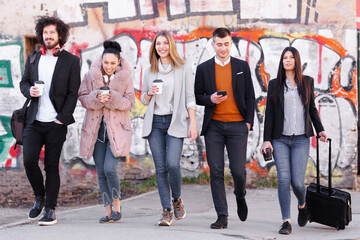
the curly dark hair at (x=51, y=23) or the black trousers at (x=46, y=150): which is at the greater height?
the curly dark hair at (x=51, y=23)

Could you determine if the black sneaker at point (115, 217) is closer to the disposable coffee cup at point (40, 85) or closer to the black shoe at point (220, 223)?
the black shoe at point (220, 223)

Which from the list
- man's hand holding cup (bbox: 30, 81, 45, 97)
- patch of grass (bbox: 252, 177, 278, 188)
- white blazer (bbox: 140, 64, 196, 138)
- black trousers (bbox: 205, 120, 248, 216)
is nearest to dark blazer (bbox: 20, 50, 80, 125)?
man's hand holding cup (bbox: 30, 81, 45, 97)

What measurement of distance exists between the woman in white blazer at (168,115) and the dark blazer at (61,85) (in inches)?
31.5

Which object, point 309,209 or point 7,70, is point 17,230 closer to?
point 309,209

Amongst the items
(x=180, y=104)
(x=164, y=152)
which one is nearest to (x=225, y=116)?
(x=180, y=104)

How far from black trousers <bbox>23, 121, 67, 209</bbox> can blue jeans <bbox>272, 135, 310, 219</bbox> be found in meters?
2.35

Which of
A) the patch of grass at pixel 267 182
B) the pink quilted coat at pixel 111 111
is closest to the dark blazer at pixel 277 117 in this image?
the pink quilted coat at pixel 111 111

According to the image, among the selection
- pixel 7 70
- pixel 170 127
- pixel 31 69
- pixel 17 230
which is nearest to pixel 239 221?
pixel 170 127

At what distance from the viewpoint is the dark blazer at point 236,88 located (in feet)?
19.6

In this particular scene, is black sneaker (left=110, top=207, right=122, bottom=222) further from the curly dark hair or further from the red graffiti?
the red graffiti

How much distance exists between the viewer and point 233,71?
19.7 ft

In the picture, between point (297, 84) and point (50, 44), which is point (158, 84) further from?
point (297, 84)

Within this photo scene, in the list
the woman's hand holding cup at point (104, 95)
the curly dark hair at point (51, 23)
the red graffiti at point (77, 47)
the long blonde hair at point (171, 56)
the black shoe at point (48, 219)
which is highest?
the curly dark hair at point (51, 23)

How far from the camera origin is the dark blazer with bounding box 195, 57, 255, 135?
235 inches
